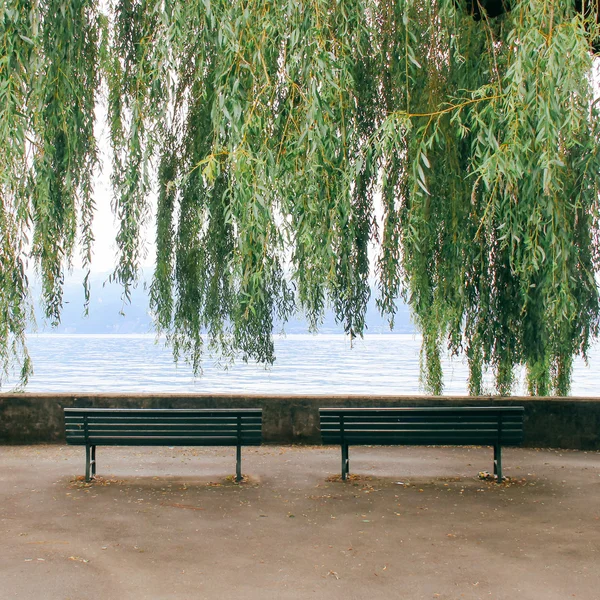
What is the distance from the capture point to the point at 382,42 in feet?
18.2

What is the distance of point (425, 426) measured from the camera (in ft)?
20.4

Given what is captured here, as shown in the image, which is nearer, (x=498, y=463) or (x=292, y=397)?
(x=498, y=463)

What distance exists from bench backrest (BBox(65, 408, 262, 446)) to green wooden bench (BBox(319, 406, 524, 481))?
75cm

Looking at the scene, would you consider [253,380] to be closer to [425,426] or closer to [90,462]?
[90,462]

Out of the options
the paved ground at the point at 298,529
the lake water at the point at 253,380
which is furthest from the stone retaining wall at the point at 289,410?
the lake water at the point at 253,380

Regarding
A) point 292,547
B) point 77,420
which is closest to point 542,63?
point 292,547

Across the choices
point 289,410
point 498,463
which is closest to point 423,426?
point 498,463

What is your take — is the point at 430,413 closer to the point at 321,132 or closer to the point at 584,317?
the point at 584,317

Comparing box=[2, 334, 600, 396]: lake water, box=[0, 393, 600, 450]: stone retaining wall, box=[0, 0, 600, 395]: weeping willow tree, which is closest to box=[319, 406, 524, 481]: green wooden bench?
box=[0, 0, 600, 395]: weeping willow tree

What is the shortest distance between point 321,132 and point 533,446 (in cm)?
520

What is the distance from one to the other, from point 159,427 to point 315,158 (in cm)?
302

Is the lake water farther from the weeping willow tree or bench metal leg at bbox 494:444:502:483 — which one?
the weeping willow tree

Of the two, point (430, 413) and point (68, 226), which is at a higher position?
point (68, 226)

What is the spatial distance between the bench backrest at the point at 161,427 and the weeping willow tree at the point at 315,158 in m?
0.80
